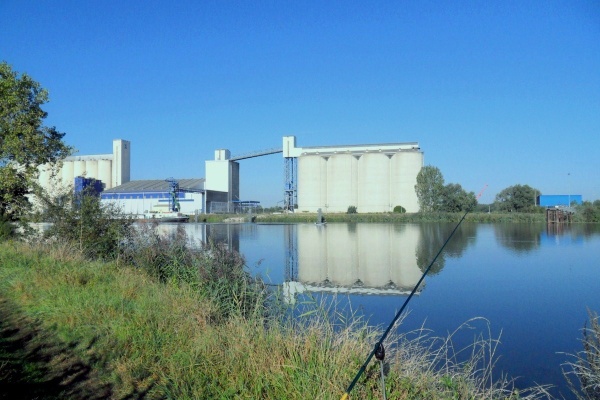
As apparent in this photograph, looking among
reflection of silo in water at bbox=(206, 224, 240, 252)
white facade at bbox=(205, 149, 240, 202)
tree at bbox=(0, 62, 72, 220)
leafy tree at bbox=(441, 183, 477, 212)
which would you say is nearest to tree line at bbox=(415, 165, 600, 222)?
reflection of silo in water at bbox=(206, 224, 240, 252)

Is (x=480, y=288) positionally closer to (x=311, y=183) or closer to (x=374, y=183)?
(x=374, y=183)

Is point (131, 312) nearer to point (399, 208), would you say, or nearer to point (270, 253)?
point (270, 253)

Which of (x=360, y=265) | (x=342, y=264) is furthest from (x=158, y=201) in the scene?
(x=360, y=265)

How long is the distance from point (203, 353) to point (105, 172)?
68281 mm

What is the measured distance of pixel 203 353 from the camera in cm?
465

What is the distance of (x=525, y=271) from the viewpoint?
14.7 metres

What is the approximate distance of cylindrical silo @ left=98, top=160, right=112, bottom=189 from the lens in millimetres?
67500

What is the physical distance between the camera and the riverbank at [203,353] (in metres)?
3.94

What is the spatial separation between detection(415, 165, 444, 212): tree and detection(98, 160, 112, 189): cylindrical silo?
4146 cm

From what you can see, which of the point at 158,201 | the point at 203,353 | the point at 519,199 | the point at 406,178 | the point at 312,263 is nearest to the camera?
the point at 203,353

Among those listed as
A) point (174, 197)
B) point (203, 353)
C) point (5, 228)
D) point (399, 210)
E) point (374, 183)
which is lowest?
point (203, 353)

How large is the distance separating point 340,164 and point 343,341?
180 feet

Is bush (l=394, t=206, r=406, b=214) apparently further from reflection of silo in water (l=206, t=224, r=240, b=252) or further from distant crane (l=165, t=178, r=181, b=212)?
reflection of silo in water (l=206, t=224, r=240, b=252)

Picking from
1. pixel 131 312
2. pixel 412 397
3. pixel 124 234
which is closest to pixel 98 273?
pixel 131 312
